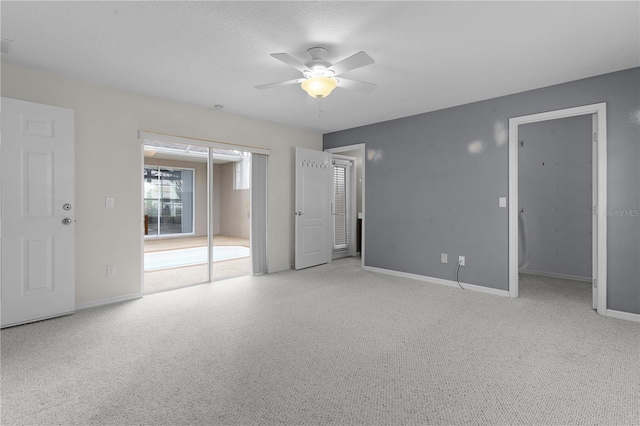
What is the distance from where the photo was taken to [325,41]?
2.66 m

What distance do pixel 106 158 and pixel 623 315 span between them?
5.78m

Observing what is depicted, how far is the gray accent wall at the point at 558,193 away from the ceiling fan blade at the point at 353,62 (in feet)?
12.9

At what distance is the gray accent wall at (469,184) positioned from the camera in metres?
3.31

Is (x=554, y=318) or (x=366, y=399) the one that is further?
(x=554, y=318)

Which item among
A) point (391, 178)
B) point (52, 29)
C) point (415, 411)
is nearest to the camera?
point (415, 411)

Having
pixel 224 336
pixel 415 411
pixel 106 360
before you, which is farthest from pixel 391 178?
pixel 106 360

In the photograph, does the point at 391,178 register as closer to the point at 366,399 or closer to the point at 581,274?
the point at 581,274

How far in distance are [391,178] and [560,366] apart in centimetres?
345

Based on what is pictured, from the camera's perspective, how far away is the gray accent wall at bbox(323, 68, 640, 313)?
3311 mm

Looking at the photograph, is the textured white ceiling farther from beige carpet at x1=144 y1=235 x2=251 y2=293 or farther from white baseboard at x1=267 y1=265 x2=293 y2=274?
white baseboard at x1=267 y1=265 x2=293 y2=274

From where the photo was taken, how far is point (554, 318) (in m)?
3.34

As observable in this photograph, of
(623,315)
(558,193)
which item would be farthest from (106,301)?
(558,193)

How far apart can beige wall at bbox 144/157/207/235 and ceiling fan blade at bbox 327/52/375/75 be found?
5875mm

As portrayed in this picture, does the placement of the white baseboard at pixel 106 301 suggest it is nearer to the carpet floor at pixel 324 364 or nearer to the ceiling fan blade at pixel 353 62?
the carpet floor at pixel 324 364
